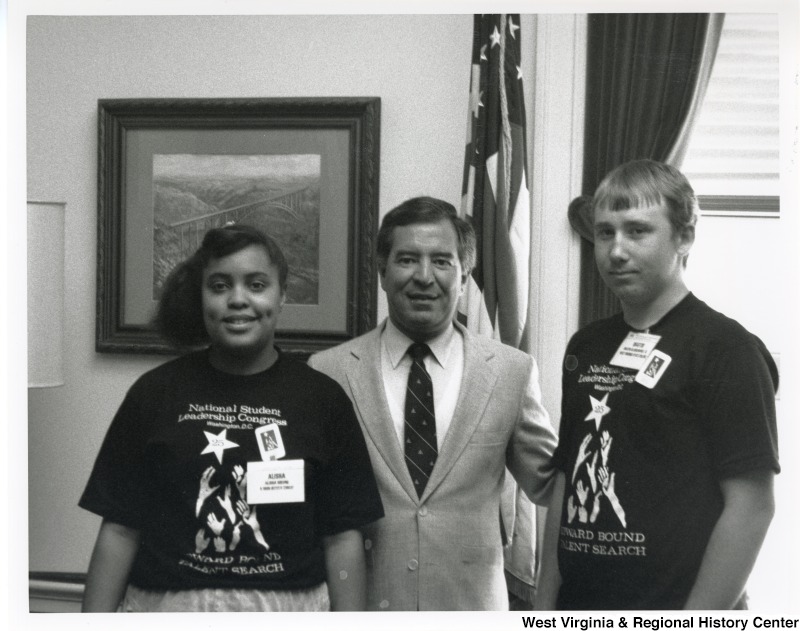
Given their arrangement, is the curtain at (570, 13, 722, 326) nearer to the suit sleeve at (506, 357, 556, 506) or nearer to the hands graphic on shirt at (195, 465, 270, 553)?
the suit sleeve at (506, 357, 556, 506)

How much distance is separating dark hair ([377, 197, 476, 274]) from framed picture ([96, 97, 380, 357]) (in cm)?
4

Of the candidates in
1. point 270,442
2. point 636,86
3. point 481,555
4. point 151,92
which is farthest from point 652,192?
Answer: point 151,92

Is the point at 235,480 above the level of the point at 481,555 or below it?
above

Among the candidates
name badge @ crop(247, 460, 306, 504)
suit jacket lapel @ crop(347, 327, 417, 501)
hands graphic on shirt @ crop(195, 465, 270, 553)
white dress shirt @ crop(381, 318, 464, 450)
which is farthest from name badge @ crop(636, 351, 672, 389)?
hands graphic on shirt @ crop(195, 465, 270, 553)

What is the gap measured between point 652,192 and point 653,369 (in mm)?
397

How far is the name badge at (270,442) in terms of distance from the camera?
1.69 metres

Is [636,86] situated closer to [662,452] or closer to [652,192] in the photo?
[652,192]

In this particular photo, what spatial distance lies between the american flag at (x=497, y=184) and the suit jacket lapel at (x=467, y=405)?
0.08m

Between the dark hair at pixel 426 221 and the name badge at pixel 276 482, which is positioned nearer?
the name badge at pixel 276 482

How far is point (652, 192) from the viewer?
66.9 inches

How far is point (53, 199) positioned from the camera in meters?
1.89

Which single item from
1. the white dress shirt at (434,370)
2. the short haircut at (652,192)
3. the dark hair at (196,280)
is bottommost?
the white dress shirt at (434,370)

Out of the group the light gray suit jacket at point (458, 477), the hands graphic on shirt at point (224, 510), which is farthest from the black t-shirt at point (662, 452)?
the hands graphic on shirt at point (224, 510)

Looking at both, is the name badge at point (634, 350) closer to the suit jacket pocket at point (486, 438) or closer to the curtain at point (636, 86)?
the curtain at point (636, 86)
